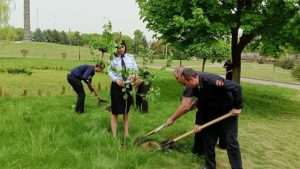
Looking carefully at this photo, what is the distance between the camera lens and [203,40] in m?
13.8

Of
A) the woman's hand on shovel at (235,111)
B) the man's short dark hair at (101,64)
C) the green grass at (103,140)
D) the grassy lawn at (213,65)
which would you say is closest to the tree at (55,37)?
the grassy lawn at (213,65)

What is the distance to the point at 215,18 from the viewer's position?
1408cm

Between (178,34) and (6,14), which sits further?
(6,14)

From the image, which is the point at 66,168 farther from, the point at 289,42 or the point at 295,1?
the point at 289,42

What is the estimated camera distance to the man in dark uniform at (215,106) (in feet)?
18.4

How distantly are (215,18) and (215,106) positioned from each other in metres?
8.66

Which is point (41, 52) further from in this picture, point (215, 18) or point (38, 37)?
point (215, 18)

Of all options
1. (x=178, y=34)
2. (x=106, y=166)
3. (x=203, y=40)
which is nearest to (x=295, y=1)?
(x=203, y=40)

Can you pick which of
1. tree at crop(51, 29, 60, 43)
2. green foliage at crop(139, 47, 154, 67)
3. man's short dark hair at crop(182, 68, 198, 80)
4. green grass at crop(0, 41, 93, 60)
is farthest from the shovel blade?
tree at crop(51, 29, 60, 43)

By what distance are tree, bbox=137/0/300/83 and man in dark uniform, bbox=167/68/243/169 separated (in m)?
7.19

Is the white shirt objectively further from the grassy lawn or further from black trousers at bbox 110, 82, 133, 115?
the grassy lawn

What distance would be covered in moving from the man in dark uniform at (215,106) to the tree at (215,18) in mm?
7193

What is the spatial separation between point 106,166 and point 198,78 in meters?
1.94

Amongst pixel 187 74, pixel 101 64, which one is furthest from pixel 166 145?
pixel 101 64
